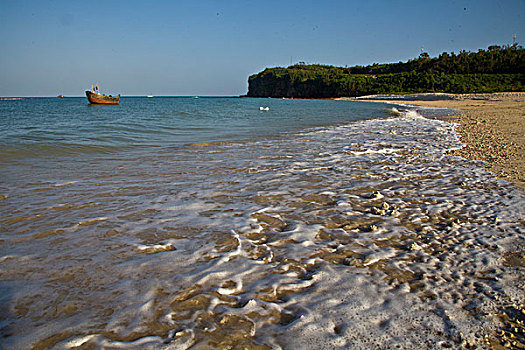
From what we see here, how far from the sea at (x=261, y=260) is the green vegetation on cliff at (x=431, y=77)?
65495 mm

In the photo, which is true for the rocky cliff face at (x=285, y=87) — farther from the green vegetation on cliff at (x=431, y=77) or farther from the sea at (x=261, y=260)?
the sea at (x=261, y=260)

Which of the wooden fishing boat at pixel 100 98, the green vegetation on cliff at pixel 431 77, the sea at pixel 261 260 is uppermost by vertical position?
the green vegetation on cliff at pixel 431 77

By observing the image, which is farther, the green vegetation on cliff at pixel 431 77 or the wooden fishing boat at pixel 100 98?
the green vegetation on cliff at pixel 431 77

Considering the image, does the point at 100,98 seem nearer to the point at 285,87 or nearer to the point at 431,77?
the point at 431,77

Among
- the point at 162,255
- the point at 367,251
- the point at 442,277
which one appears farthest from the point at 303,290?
the point at 162,255

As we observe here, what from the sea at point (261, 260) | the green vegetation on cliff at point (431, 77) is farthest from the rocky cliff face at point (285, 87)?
the sea at point (261, 260)

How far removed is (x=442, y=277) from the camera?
7.77ft

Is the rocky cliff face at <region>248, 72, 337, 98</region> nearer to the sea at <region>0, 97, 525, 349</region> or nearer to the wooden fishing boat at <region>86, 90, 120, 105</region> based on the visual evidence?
the wooden fishing boat at <region>86, 90, 120, 105</region>

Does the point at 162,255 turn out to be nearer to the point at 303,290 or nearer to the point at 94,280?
the point at 94,280

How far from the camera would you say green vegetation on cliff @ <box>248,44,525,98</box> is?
201 ft

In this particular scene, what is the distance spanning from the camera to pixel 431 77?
71.4 m

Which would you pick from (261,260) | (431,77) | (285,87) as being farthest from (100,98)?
(285,87)

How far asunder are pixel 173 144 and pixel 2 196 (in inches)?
221

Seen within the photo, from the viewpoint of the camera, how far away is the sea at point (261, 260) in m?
1.88
